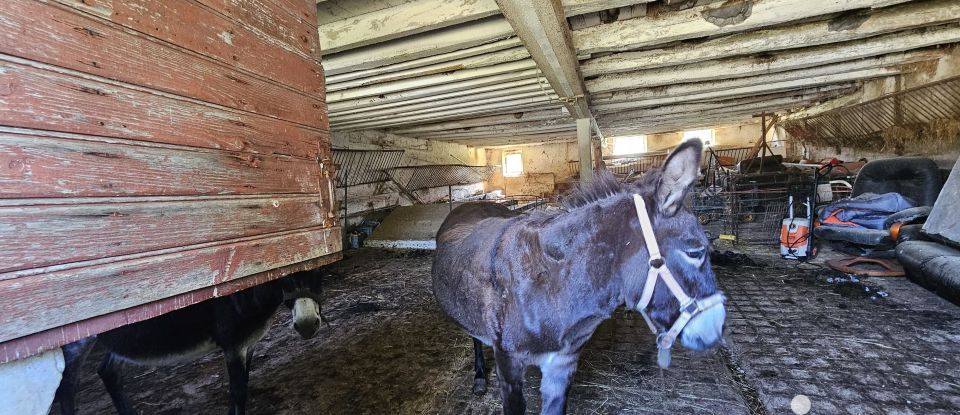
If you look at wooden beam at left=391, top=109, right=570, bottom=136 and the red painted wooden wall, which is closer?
the red painted wooden wall

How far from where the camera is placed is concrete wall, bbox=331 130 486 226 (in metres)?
8.47

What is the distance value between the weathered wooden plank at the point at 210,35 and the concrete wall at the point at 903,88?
7.99 meters

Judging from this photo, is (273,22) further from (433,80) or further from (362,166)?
(362,166)

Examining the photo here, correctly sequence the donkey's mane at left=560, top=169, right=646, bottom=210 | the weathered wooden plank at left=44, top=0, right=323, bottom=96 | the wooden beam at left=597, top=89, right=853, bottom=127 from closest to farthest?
the weathered wooden plank at left=44, top=0, right=323, bottom=96
the donkey's mane at left=560, top=169, right=646, bottom=210
the wooden beam at left=597, top=89, right=853, bottom=127

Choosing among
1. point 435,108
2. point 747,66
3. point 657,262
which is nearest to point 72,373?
point 657,262

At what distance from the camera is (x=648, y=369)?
262 cm

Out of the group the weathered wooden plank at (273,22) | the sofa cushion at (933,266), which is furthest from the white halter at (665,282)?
the sofa cushion at (933,266)

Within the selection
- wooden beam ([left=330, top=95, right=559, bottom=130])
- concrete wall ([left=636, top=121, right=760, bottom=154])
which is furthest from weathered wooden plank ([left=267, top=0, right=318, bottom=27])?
concrete wall ([left=636, top=121, right=760, bottom=154])

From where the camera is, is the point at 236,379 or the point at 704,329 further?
the point at 236,379

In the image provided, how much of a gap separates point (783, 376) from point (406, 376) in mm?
2723

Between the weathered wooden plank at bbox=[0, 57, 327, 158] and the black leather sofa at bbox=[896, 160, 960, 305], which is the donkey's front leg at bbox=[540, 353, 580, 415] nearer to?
the weathered wooden plank at bbox=[0, 57, 327, 158]

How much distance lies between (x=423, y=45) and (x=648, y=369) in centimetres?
351

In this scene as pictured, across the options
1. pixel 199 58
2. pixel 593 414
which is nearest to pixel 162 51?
pixel 199 58

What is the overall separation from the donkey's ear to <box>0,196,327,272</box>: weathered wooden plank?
60.7 inches
